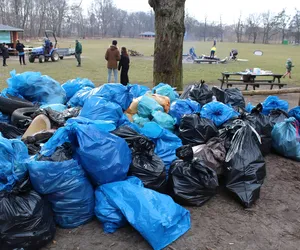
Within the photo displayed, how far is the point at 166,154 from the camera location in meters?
3.42

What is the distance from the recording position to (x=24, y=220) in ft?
7.39

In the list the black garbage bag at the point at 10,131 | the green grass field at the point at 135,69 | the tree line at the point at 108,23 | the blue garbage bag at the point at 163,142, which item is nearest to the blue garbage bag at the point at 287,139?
the blue garbage bag at the point at 163,142

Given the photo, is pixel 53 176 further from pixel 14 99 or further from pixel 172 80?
pixel 172 80

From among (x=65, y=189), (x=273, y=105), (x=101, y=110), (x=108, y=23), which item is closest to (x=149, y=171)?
(x=65, y=189)

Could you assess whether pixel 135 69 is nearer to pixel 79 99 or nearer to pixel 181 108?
pixel 79 99

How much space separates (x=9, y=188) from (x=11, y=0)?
67.9 m

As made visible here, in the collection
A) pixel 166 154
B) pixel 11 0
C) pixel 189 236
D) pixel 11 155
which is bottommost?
pixel 189 236

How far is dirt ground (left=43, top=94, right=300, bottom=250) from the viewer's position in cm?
247

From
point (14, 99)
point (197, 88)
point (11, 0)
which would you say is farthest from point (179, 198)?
point (11, 0)

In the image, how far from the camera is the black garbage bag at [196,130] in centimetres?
378

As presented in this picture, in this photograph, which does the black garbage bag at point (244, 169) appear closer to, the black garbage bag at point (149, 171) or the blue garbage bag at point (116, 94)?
the black garbage bag at point (149, 171)

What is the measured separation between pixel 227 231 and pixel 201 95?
2593 millimetres

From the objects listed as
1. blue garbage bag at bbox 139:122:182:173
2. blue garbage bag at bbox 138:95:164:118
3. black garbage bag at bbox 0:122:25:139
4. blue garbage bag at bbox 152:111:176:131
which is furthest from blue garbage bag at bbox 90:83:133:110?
black garbage bag at bbox 0:122:25:139

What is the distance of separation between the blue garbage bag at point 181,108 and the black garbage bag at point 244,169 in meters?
1.00
